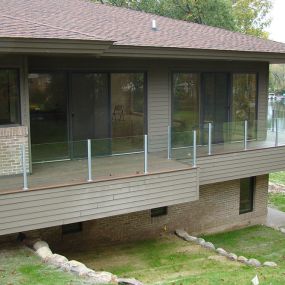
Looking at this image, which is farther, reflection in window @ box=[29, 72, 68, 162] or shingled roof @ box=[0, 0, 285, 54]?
reflection in window @ box=[29, 72, 68, 162]

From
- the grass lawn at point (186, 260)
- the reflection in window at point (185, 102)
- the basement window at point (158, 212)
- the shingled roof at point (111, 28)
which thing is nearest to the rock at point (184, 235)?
the grass lawn at point (186, 260)

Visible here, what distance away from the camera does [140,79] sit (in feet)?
43.9

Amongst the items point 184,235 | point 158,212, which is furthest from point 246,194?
point 158,212

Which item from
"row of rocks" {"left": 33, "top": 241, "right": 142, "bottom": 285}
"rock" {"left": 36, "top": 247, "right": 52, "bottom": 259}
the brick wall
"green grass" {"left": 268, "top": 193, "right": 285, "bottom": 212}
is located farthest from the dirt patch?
"row of rocks" {"left": 33, "top": 241, "right": 142, "bottom": 285}

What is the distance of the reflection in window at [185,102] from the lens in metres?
14.0

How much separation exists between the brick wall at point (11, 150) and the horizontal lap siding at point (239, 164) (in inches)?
190

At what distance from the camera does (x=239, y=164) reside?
13.2 metres

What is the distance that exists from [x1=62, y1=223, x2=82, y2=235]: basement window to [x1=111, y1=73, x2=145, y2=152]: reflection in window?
8.70 feet

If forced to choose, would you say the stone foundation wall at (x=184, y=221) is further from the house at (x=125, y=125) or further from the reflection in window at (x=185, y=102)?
the reflection in window at (x=185, y=102)

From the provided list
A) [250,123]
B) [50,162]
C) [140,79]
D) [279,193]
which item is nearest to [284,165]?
[250,123]

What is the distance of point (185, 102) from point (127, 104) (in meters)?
2.05

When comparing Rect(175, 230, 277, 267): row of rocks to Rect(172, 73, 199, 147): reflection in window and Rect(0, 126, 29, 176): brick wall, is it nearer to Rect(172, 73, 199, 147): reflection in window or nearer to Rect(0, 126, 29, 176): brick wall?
Rect(172, 73, 199, 147): reflection in window

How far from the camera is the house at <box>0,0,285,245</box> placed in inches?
368

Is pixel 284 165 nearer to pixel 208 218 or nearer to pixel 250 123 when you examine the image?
pixel 250 123
